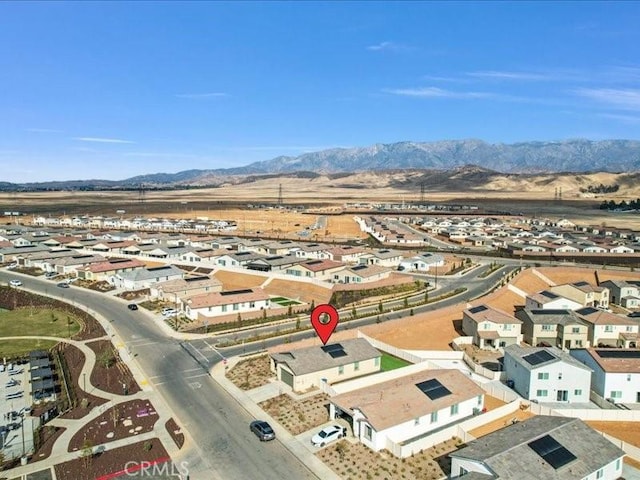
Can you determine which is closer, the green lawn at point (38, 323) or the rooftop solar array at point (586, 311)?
the green lawn at point (38, 323)

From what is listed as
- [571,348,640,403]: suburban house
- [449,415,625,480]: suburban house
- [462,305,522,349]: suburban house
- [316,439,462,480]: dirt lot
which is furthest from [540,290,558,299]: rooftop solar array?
[316,439,462,480]: dirt lot

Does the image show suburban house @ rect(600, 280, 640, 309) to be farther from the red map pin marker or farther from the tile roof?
the tile roof

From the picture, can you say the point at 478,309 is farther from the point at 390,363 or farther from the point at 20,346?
the point at 20,346

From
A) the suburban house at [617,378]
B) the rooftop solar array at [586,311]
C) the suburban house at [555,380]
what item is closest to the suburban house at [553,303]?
the rooftop solar array at [586,311]

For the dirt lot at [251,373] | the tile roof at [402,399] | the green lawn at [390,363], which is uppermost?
the tile roof at [402,399]

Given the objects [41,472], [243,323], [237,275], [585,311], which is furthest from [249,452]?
[237,275]

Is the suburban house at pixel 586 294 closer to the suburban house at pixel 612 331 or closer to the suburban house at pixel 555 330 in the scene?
the suburban house at pixel 612 331

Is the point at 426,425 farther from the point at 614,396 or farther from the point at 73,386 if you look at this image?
the point at 73,386
